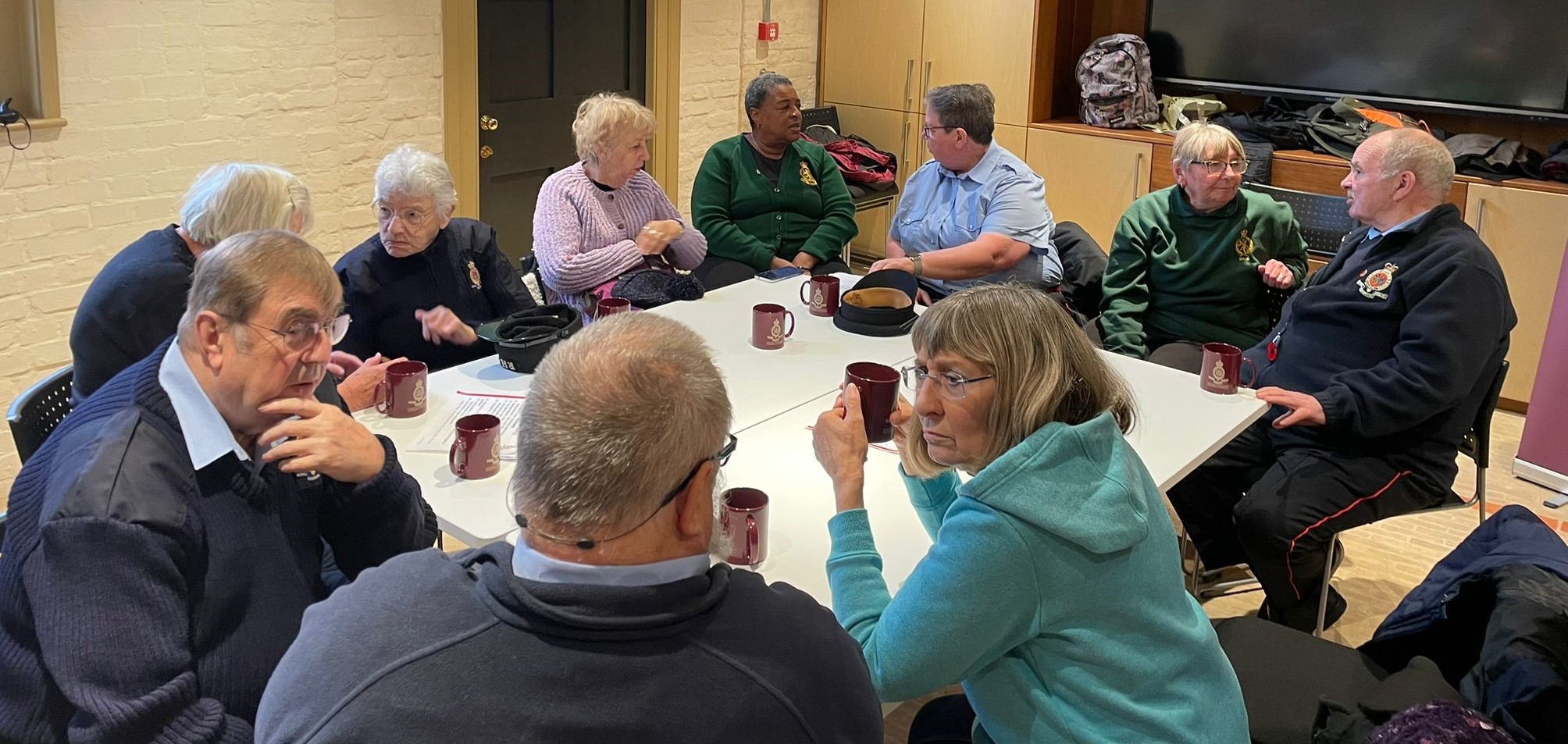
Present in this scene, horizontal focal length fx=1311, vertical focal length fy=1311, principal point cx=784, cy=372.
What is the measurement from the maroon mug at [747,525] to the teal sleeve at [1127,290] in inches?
82.6

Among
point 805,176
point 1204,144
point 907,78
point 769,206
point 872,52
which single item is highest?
point 872,52

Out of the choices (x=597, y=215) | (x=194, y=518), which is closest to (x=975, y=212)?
(x=597, y=215)

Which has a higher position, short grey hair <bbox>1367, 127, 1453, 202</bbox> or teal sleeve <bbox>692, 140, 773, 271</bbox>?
short grey hair <bbox>1367, 127, 1453, 202</bbox>

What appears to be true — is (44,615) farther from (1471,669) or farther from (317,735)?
(1471,669)

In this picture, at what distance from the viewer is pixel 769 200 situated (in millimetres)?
4574

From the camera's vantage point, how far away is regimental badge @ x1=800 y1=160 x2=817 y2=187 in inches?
182

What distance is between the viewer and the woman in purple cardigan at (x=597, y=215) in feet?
12.3

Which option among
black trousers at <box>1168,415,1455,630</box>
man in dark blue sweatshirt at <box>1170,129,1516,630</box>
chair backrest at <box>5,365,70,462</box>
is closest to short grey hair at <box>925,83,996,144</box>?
man in dark blue sweatshirt at <box>1170,129,1516,630</box>

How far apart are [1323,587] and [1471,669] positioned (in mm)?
1231

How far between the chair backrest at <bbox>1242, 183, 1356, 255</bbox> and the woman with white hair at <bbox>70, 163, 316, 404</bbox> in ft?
12.7

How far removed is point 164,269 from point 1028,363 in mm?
1795

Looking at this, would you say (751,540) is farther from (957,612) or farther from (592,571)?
(592,571)

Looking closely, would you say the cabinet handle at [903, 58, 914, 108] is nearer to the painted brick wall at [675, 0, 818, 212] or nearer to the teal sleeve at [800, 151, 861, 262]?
the painted brick wall at [675, 0, 818, 212]

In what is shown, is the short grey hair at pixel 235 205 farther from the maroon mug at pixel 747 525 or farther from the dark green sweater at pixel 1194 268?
the dark green sweater at pixel 1194 268
